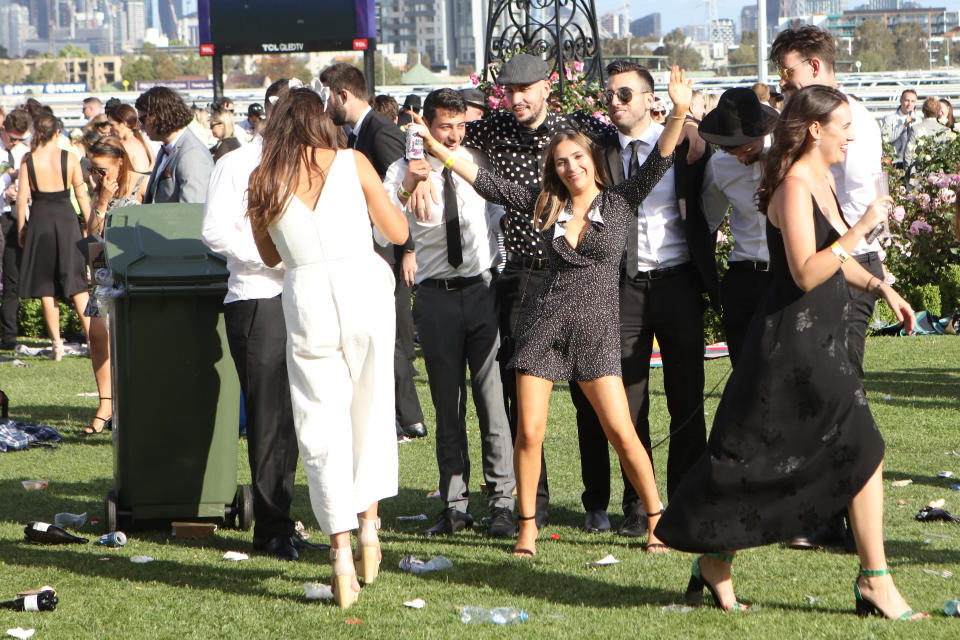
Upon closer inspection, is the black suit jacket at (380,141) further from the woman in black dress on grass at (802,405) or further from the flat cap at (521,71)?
the woman in black dress on grass at (802,405)

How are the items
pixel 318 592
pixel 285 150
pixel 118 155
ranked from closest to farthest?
pixel 285 150
pixel 318 592
pixel 118 155

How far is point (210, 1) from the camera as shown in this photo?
80.3 feet

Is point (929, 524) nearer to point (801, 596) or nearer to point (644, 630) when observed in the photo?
point (801, 596)

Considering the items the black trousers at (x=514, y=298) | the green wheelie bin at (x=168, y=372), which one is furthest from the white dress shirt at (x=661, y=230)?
the green wheelie bin at (x=168, y=372)

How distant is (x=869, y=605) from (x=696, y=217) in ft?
6.24

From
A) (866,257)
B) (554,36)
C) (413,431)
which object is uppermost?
(554,36)

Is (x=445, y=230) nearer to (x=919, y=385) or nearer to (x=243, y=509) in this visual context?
(x=243, y=509)

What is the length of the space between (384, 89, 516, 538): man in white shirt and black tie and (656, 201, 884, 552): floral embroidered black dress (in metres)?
1.71

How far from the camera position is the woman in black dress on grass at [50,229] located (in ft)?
35.6

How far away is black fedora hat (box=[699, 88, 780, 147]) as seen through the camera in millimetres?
4852

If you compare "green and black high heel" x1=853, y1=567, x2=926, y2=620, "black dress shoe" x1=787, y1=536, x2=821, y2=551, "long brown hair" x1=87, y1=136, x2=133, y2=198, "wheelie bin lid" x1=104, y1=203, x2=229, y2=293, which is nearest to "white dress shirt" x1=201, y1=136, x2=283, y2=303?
"wheelie bin lid" x1=104, y1=203, x2=229, y2=293

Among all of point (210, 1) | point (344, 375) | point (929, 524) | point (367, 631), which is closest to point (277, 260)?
point (344, 375)

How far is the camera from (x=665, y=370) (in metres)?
5.50

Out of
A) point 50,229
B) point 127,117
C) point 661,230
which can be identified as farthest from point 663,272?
point 50,229
